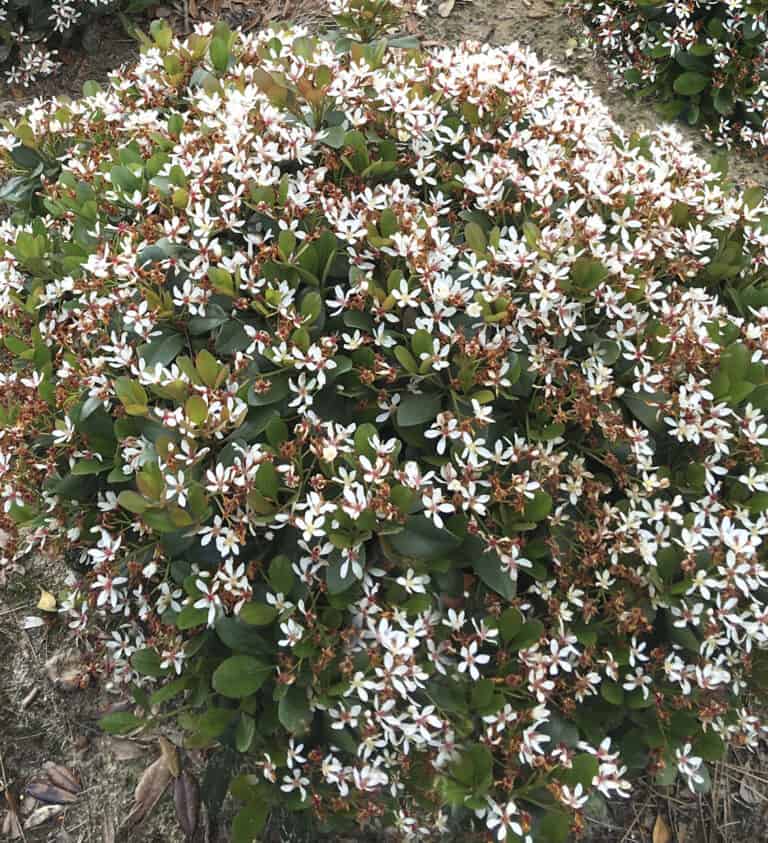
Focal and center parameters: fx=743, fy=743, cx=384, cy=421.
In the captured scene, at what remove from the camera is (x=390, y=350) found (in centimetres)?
205

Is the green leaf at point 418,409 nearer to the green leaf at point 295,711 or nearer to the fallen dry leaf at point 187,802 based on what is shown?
the green leaf at point 295,711

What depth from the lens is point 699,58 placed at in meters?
4.25

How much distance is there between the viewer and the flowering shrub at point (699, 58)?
4.07 meters

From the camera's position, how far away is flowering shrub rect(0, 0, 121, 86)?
4586mm

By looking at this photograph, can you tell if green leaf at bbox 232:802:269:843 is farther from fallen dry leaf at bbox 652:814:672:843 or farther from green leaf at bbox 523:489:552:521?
fallen dry leaf at bbox 652:814:672:843

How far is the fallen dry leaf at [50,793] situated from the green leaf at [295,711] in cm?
101

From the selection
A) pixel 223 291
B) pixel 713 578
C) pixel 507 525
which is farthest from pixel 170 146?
pixel 713 578

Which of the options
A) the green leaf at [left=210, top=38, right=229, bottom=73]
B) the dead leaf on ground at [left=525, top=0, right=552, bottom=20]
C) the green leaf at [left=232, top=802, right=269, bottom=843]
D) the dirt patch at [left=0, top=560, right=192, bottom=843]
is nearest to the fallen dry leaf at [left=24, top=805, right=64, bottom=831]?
the dirt patch at [left=0, top=560, right=192, bottom=843]

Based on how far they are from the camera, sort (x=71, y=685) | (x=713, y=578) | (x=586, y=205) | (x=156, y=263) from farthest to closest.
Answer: (x=71, y=685) → (x=586, y=205) → (x=156, y=263) → (x=713, y=578)

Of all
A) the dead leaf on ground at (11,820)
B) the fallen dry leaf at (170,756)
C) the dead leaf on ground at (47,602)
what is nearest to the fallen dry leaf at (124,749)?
the fallen dry leaf at (170,756)

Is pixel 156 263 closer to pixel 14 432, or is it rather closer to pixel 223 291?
pixel 223 291

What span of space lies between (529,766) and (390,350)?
1183 mm

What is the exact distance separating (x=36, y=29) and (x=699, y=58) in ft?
13.3

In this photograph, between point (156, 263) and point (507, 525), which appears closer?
point (507, 525)
